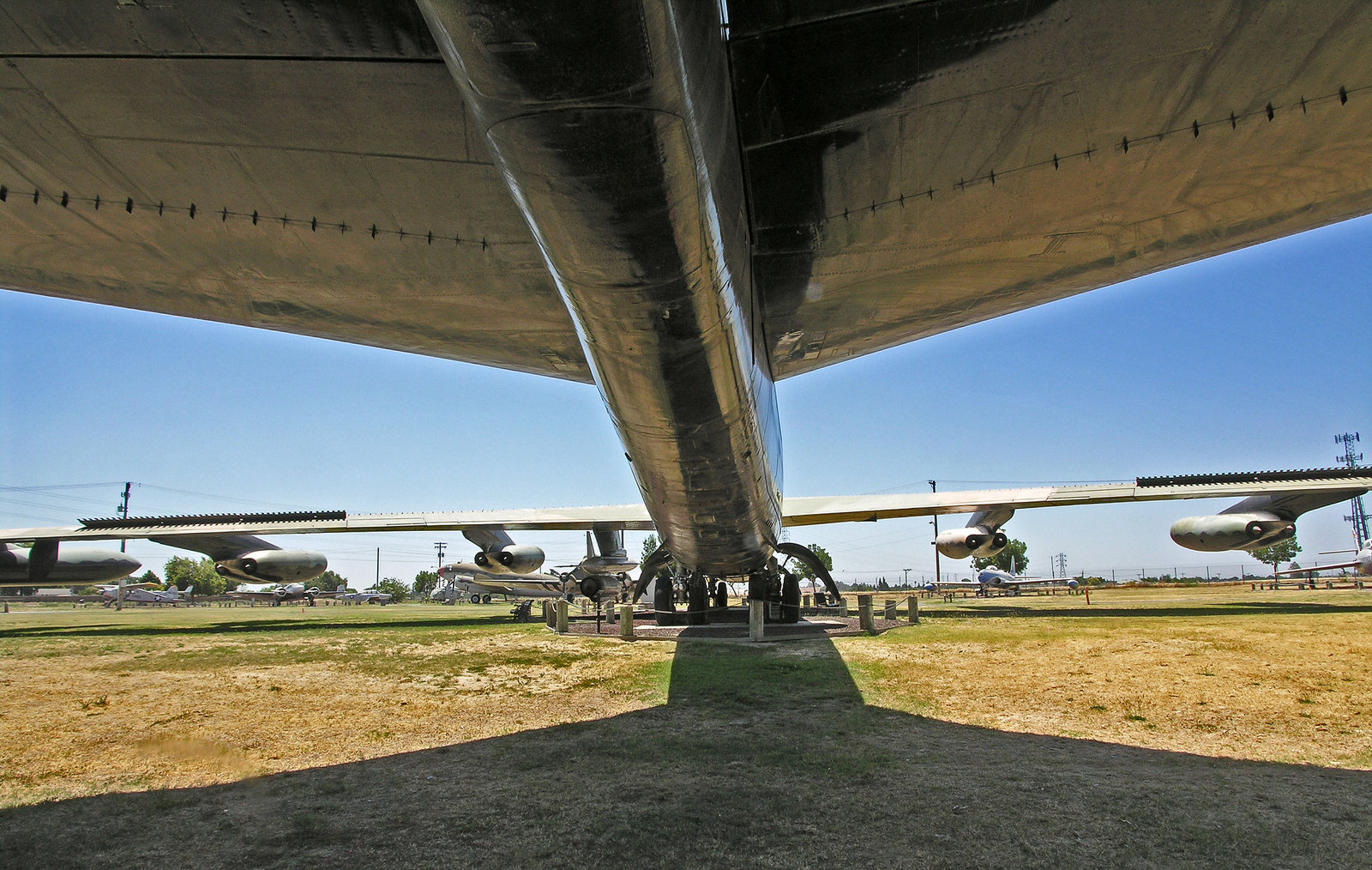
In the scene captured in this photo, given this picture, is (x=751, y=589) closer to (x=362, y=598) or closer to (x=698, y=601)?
(x=698, y=601)

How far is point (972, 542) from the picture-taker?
18.0 metres

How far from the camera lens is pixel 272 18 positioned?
231cm

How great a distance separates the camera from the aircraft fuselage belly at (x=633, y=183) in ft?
6.10

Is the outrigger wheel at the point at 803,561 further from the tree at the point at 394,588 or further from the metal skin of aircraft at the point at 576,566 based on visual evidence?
the tree at the point at 394,588

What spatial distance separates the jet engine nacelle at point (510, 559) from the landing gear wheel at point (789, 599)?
8.96 m

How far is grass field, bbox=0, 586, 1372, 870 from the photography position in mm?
2742

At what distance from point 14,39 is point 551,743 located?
4.21 meters

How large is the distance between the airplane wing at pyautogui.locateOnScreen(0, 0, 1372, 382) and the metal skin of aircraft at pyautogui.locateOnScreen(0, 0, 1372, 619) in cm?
2

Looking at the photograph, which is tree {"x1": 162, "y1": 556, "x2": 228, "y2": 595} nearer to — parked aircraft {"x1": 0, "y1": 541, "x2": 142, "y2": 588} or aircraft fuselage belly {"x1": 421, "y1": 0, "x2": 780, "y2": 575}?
parked aircraft {"x1": 0, "y1": 541, "x2": 142, "y2": 588}

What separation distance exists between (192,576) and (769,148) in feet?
358

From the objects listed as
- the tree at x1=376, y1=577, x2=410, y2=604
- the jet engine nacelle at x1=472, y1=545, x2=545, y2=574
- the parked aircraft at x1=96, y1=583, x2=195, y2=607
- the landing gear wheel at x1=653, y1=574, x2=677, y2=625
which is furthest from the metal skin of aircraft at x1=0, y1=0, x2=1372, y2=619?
the tree at x1=376, y1=577, x2=410, y2=604

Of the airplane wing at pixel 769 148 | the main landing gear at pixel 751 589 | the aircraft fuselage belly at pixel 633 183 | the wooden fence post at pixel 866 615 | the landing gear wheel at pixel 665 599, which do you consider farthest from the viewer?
the landing gear wheel at pixel 665 599

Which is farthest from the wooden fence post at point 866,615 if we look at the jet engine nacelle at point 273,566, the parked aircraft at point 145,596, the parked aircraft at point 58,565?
the parked aircraft at point 145,596

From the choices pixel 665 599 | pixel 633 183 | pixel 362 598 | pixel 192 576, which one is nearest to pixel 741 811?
pixel 633 183
